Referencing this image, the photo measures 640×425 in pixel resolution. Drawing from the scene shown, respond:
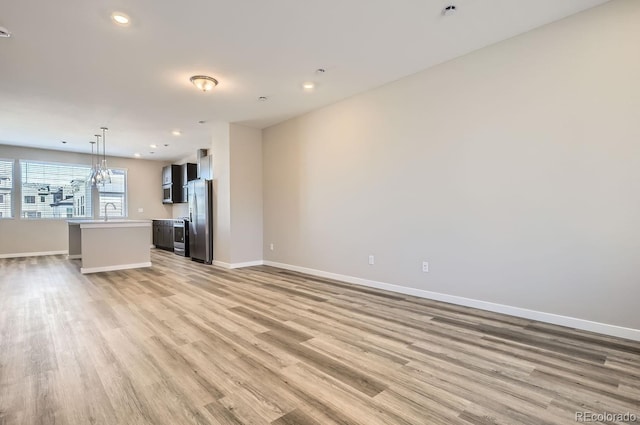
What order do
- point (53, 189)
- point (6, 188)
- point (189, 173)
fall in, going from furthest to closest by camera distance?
point (189, 173) < point (53, 189) < point (6, 188)

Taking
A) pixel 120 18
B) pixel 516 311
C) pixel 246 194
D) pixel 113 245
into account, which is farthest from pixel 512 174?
pixel 113 245

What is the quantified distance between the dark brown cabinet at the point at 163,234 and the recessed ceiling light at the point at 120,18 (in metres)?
6.54

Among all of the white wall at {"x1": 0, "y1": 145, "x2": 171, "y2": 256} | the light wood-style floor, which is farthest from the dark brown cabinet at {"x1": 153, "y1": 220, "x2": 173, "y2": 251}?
the light wood-style floor

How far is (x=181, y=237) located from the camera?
7859 millimetres

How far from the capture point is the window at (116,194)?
888 cm

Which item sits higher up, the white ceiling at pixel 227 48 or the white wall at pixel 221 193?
the white ceiling at pixel 227 48

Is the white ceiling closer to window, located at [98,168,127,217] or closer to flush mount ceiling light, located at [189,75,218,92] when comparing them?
flush mount ceiling light, located at [189,75,218,92]

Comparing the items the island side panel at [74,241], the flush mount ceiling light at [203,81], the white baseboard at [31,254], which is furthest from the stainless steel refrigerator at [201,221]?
the white baseboard at [31,254]

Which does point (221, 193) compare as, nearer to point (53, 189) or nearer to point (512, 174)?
point (512, 174)

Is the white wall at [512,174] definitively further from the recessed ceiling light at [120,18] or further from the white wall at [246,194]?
the recessed ceiling light at [120,18]

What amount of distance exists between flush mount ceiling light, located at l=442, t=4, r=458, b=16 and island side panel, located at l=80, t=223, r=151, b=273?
20.0 feet

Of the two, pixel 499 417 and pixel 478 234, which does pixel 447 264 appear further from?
pixel 499 417

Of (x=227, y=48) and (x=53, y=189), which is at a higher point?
(x=227, y=48)

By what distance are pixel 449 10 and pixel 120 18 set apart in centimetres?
294
